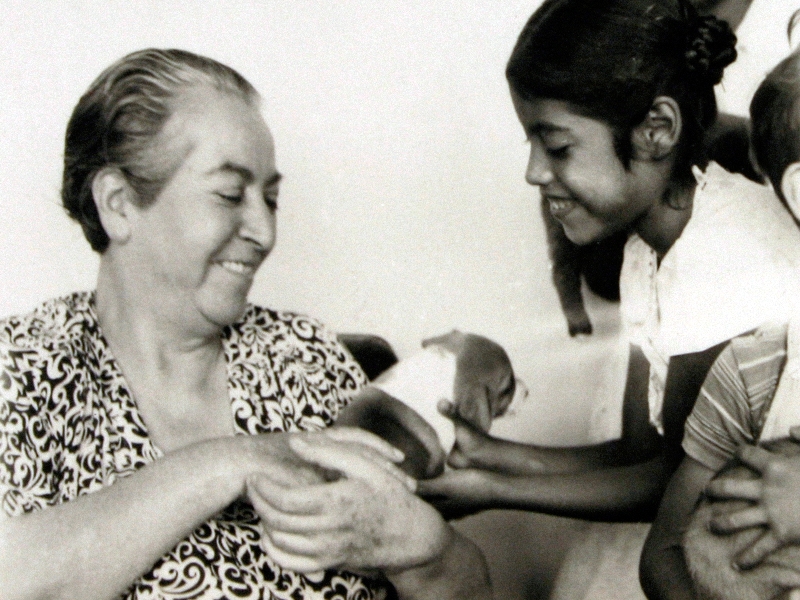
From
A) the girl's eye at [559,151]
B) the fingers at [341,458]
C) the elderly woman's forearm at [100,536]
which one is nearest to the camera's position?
the elderly woman's forearm at [100,536]

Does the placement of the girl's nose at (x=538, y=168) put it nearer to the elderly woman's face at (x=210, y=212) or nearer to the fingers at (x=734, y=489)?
the elderly woman's face at (x=210, y=212)

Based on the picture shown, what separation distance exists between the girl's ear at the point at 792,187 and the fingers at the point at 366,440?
1.99 feet

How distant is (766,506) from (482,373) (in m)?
0.41

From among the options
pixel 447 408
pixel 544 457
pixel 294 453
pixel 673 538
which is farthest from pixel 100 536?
pixel 673 538

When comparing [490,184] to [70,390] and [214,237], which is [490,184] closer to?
[214,237]

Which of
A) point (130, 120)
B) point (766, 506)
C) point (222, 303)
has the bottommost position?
point (766, 506)

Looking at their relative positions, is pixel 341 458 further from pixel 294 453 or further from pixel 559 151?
pixel 559 151

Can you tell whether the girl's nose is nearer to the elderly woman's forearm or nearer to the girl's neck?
the girl's neck

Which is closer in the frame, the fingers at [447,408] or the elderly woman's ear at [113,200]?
the elderly woman's ear at [113,200]

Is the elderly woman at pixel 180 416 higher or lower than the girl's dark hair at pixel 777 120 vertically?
lower

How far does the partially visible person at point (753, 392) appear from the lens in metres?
1.27

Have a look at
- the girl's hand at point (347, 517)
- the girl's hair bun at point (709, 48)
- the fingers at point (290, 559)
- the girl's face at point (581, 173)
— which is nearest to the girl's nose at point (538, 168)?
the girl's face at point (581, 173)

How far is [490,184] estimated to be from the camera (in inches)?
55.8

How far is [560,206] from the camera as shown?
4.49ft
